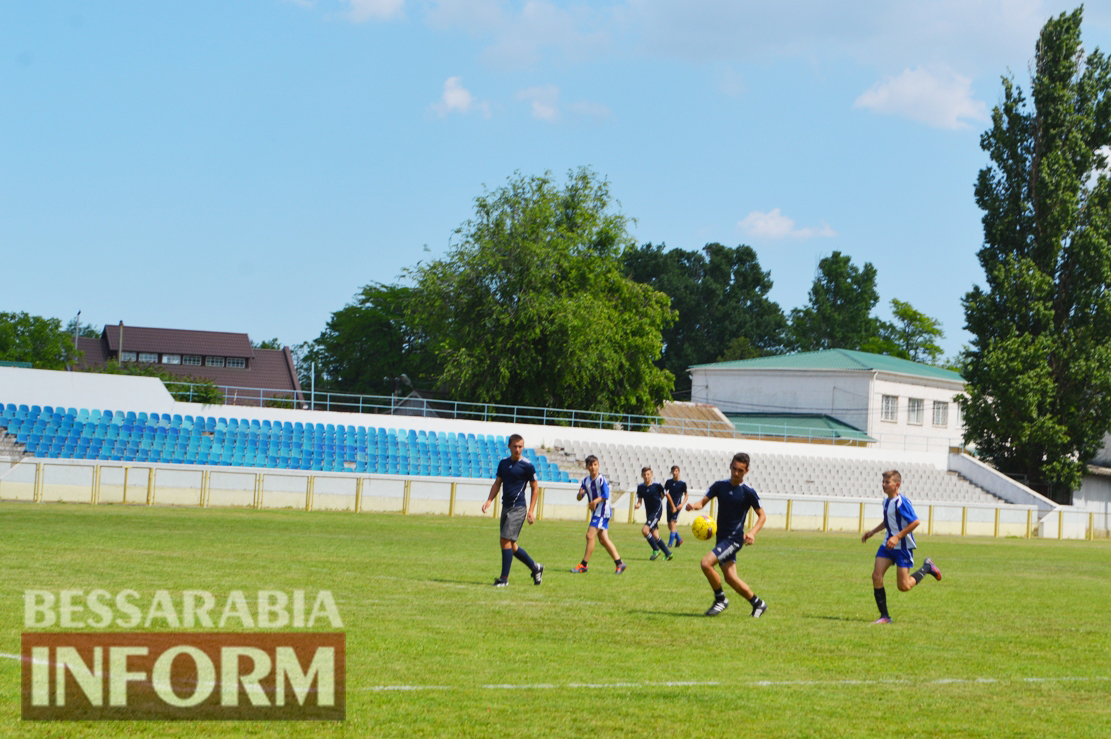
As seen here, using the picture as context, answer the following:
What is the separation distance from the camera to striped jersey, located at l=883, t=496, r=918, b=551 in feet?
43.8

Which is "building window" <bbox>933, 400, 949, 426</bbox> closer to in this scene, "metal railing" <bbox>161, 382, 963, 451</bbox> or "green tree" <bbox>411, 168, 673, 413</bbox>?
"metal railing" <bbox>161, 382, 963, 451</bbox>

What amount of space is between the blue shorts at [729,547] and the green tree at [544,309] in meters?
40.8

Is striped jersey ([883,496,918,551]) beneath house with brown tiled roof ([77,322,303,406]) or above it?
beneath

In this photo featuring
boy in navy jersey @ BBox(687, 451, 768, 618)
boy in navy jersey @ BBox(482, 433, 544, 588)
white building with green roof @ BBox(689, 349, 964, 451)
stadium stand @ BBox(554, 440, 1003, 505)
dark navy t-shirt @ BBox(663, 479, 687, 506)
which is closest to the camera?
boy in navy jersey @ BBox(687, 451, 768, 618)

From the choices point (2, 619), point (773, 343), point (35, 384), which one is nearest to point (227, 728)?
point (2, 619)

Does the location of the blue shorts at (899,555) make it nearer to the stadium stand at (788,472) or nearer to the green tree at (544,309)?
the stadium stand at (788,472)

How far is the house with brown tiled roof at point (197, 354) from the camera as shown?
93.9 m

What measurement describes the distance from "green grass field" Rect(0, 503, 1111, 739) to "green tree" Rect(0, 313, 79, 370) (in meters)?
67.4

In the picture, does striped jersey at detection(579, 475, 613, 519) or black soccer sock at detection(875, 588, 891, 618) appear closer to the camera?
black soccer sock at detection(875, 588, 891, 618)

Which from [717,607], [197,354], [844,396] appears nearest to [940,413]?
[844,396]

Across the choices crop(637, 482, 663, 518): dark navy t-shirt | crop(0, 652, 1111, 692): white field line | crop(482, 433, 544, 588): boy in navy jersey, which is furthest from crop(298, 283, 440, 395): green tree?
crop(0, 652, 1111, 692): white field line

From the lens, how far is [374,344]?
85562mm

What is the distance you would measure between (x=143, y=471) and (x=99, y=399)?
740 centimetres

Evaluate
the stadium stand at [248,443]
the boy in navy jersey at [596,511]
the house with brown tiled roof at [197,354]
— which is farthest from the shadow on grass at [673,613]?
the house with brown tiled roof at [197,354]
